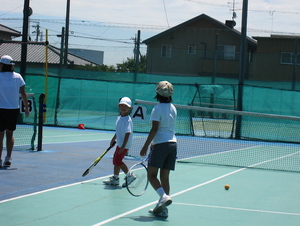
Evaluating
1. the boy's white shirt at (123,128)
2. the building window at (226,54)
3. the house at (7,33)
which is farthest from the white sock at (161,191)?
the building window at (226,54)

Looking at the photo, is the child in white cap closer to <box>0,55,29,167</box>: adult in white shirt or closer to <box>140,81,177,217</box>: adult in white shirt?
<box>140,81,177,217</box>: adult in white shirt

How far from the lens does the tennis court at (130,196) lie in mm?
6891

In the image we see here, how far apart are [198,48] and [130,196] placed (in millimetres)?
43551

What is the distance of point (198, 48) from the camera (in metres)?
51.2

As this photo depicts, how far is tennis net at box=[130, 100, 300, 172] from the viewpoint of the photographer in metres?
13.7

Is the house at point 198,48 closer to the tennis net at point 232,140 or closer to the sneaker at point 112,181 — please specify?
the tennis net at point 232,140

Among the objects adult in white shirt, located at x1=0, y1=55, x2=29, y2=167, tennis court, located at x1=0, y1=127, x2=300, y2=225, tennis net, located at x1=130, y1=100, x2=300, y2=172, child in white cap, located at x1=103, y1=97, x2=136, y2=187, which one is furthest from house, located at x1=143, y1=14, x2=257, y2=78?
child in white cap, located at x1=103, y1=97, x2=136, y2=187

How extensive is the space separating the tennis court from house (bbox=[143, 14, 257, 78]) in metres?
24.8

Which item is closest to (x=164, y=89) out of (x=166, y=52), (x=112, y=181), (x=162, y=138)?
(x=162, y=138)

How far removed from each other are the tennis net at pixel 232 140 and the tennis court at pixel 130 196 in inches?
63.8

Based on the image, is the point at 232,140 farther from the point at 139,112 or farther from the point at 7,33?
the point at 7,33

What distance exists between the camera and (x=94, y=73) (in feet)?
98.3

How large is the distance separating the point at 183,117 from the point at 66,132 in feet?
12.8

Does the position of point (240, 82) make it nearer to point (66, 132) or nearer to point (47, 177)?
point (66, 132)
